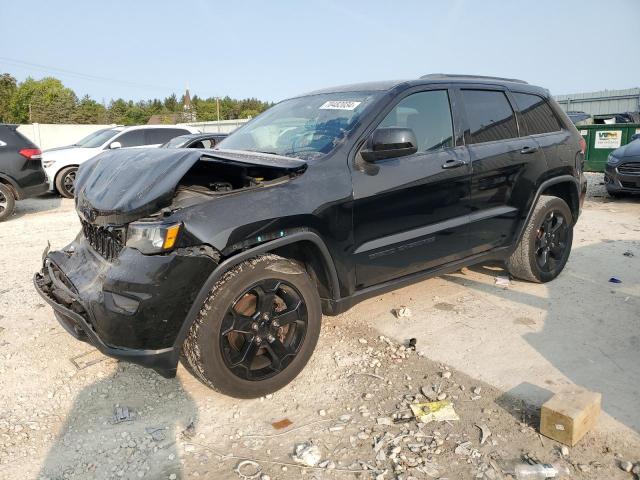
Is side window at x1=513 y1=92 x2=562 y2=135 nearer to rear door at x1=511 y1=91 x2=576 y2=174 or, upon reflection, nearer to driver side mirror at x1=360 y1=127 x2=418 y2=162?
rear door at x1=511 y1=91 x2=576 y2=174

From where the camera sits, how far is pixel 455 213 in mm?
3818

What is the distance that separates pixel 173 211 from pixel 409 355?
1.89 m

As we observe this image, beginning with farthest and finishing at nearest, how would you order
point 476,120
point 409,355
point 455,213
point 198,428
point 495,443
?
1. point 476,120
2. point 455,213
3. point 409,355
4. point 198,428
5. point 495,443

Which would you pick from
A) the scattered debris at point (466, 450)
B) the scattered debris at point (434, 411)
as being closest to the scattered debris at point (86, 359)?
the scattered debris at point (434, 411)

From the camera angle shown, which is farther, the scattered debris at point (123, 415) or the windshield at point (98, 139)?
the windshield at point (98, 139)

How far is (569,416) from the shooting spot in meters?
2.43

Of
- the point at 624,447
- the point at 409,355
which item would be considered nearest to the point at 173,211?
the point at 409,355

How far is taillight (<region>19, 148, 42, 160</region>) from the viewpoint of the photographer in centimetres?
900

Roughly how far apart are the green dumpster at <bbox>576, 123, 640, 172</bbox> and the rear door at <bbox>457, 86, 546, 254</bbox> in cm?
1038

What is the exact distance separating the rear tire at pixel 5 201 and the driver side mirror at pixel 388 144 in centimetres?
796

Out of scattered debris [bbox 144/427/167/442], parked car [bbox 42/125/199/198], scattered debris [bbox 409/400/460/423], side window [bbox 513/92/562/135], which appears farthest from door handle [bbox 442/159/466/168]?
parked car [bbox 42/125/199/198]

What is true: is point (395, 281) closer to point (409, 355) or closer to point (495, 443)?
point (409, 355)

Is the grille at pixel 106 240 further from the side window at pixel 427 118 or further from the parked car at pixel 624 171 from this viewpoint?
the parked car at pixel 624 171

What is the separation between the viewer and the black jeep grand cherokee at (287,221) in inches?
101
